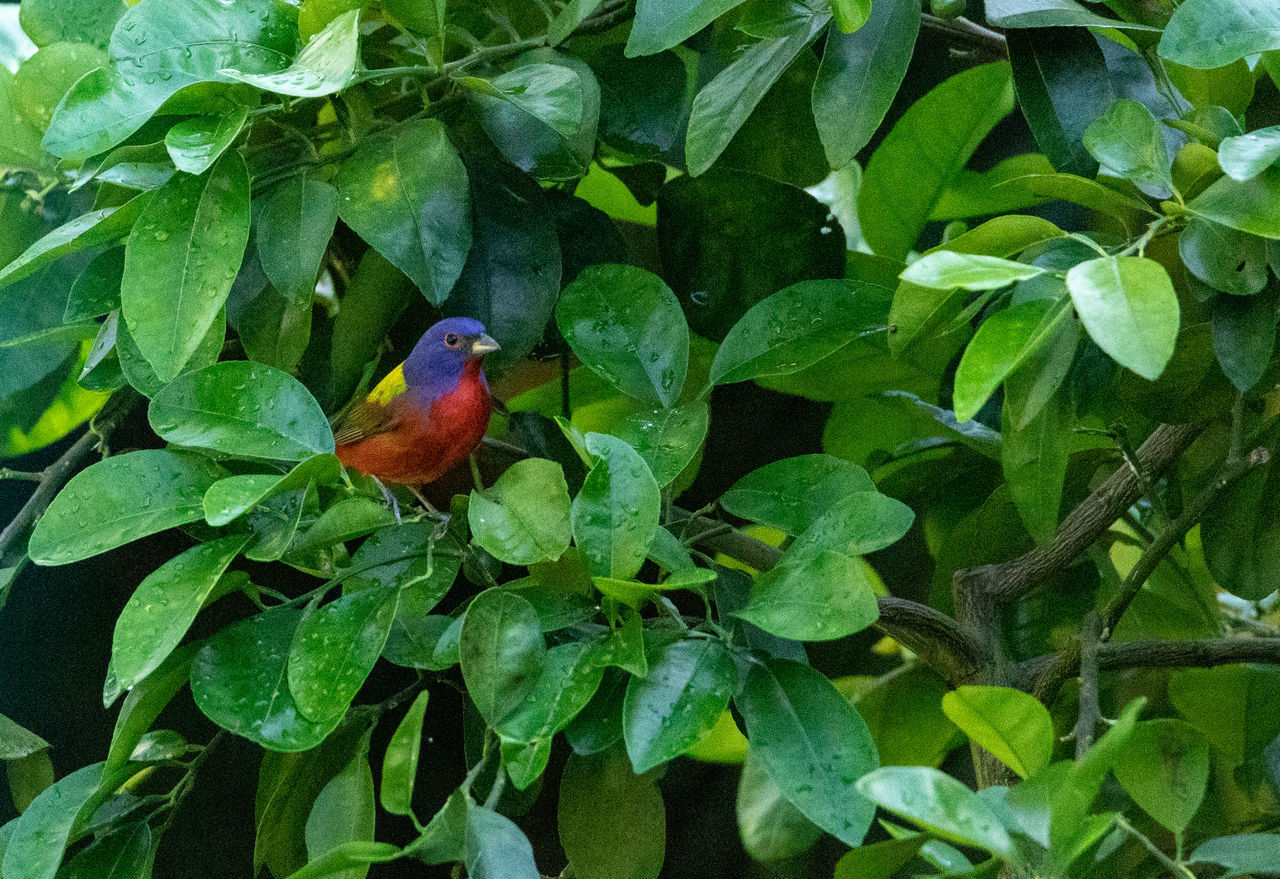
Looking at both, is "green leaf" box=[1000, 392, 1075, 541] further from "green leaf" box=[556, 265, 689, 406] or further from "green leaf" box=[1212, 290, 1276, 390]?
"green leaf" box=[556, 265, 689, 406]

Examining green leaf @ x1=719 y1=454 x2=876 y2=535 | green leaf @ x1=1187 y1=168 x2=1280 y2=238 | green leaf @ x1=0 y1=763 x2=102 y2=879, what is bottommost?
green leaf @ x1=0 y1=763 x2=102 y2=879

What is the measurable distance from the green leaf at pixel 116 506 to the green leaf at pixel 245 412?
4 centimetres

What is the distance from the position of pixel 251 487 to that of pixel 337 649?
136mm

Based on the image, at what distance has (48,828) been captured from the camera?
2.77ft

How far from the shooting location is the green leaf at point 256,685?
747 millimetres

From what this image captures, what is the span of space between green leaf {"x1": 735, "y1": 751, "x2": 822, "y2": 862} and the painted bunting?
1.67 feet

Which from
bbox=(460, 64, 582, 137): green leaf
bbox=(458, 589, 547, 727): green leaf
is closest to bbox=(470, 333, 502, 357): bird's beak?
bbox=(460, 64, 582, 137): green leaf

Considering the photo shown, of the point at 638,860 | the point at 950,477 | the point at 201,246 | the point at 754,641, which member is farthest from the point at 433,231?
the point at 950,477

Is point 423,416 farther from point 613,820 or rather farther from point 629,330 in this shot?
point 613,820

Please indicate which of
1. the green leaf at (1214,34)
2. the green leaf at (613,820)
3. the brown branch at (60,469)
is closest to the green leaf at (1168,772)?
the green leaf at (613,820)

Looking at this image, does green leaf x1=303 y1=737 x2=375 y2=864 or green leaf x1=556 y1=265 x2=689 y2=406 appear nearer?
green leaf x1=303 y1=737 x2=375 y2=864

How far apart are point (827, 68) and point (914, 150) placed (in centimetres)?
47

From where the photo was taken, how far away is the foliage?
0.72 m

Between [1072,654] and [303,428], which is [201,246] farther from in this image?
[1072,654]
